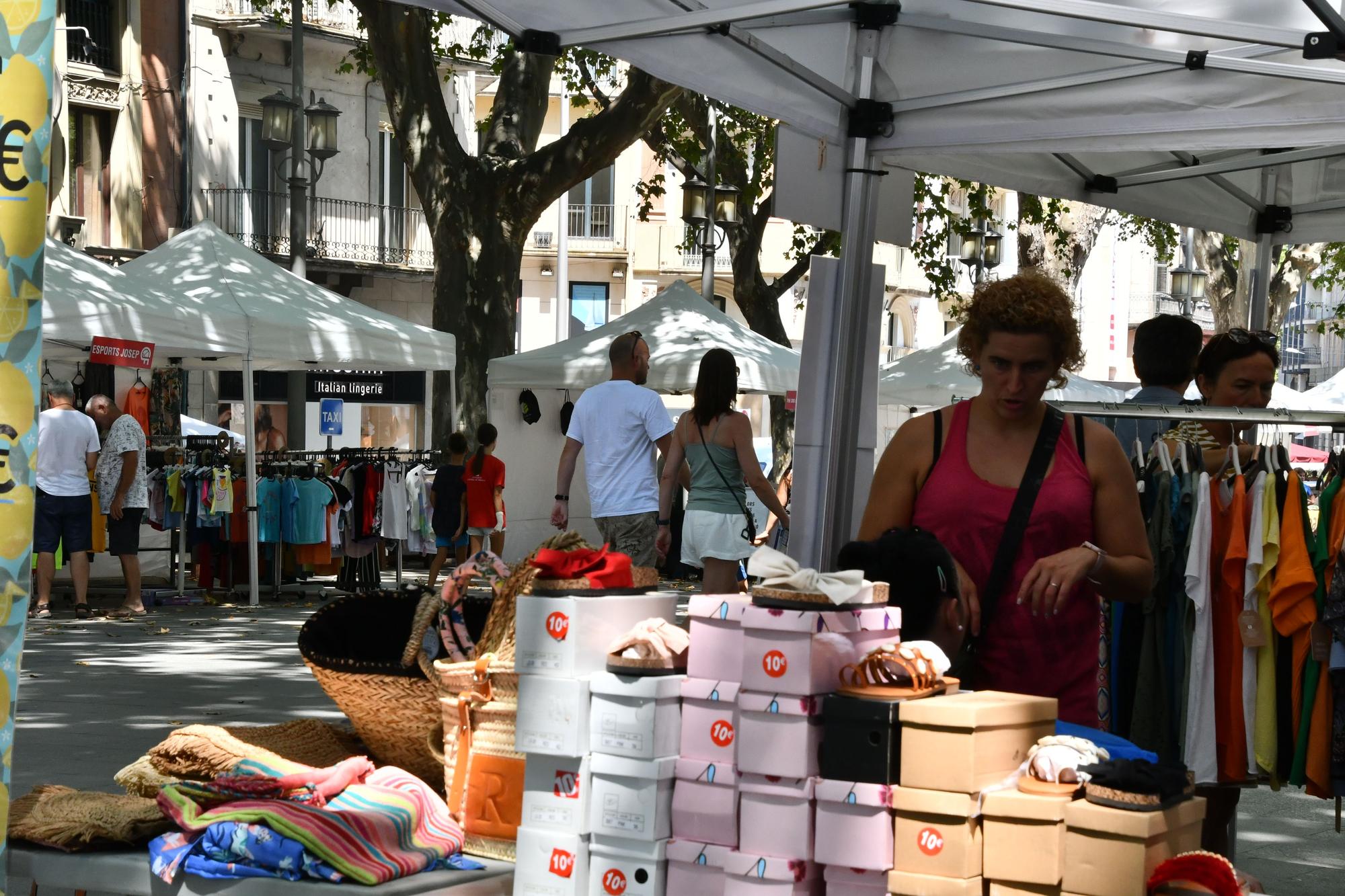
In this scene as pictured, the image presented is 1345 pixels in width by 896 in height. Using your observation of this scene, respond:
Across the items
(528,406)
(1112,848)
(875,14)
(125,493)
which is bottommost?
(125,493)

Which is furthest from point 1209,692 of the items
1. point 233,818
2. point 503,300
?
point 503,300

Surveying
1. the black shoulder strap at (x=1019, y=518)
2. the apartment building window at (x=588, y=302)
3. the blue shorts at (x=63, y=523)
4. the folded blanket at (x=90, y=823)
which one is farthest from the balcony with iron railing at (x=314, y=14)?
the black shoulder strap at (x=1019, y=518)

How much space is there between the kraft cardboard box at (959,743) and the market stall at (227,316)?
11190mm

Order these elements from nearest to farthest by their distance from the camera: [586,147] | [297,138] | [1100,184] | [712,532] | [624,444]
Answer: [1100,184] < [624,444] < [712,532] < [586,147] < [297,138]

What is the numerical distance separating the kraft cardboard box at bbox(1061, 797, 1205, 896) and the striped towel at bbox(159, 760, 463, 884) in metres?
1.49

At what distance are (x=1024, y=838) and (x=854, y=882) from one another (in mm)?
362

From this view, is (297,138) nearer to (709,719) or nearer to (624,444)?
(624,444)

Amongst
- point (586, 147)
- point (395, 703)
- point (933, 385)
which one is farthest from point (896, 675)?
point (933, 385)

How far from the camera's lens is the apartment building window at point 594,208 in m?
50.0

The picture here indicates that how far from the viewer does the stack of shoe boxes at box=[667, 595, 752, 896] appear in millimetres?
3229

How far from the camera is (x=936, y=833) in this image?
2969mm

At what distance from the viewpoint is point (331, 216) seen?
115 feet

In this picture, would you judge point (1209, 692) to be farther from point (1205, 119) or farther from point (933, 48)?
point (933, 48)

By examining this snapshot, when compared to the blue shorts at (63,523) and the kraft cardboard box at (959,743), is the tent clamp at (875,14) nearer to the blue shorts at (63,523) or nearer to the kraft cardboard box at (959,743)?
the kraft cardboard box at (959,743)
